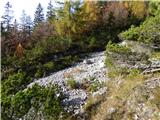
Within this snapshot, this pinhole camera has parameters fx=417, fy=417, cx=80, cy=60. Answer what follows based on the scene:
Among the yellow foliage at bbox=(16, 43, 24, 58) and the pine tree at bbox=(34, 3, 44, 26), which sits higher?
the pine tree at bbox=(34, 3, 44, 26)

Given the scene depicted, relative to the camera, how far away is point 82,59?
39.6 metres

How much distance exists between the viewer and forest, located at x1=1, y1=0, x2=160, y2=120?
2072 centimetres

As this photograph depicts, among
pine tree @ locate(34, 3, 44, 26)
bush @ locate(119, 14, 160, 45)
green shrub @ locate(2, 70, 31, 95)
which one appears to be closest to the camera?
bush @ locate(119, 14, 160, 45)

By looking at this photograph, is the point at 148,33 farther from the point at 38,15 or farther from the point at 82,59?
the point at 38,15

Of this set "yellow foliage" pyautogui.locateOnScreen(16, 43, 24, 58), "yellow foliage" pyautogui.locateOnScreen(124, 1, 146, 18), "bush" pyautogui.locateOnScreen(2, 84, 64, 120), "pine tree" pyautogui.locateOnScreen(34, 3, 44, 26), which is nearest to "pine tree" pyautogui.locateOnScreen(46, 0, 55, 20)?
"pine tree" pyautogui.locateOnScreen(34, 3, 44, 26)

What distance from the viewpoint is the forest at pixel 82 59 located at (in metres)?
20.7

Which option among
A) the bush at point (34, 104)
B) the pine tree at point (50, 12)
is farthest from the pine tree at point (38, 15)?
the bush at point (34, 104)

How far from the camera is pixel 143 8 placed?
51.4 m

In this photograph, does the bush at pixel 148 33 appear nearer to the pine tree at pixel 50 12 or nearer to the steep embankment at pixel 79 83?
the steep embankment at pixel 79 83

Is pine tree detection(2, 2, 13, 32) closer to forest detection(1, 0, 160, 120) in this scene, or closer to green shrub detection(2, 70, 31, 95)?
forest detection(1, 0, 160, 120)

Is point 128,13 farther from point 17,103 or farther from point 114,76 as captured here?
point 17,103

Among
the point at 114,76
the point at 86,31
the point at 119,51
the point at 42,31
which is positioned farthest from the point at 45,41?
the point at 119,51

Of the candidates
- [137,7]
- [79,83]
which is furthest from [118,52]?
[137,7]

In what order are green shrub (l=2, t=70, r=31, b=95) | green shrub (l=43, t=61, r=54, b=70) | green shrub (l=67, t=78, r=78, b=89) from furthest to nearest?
green shrub (l=43, t=61, r=54, b=70) → green shrub (l=2, t=70, r=31, b=95) → green shrub (l=67, t=78, r=78, b=89)
